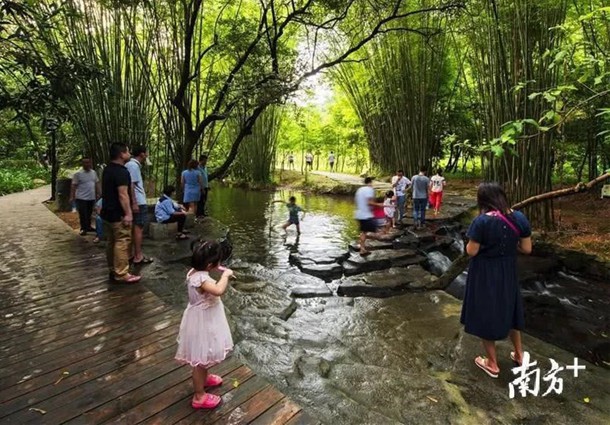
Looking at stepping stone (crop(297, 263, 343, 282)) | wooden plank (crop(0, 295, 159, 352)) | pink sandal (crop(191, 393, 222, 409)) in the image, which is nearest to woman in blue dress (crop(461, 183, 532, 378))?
Answer: pink sandal (crop(191, 393, 222, 409))

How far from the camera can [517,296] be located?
8.00 feet

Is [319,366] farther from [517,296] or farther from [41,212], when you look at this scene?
[41,212]

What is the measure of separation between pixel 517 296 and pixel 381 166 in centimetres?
1198

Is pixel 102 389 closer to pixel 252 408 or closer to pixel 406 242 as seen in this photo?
pixel 252 408

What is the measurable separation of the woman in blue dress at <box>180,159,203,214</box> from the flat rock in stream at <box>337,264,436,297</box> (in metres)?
2.93

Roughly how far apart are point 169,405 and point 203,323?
0.45 m

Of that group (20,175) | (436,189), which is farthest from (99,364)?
(20,175)

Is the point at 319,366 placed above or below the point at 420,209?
below

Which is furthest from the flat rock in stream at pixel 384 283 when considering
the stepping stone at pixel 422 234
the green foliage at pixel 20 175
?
the green foliage at pixel 20 175

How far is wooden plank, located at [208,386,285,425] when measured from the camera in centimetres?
170

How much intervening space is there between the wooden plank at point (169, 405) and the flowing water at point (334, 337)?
0.43 m

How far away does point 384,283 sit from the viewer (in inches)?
182

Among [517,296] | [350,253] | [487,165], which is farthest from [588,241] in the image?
[517,296]

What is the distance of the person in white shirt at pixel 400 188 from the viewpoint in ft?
24.0
